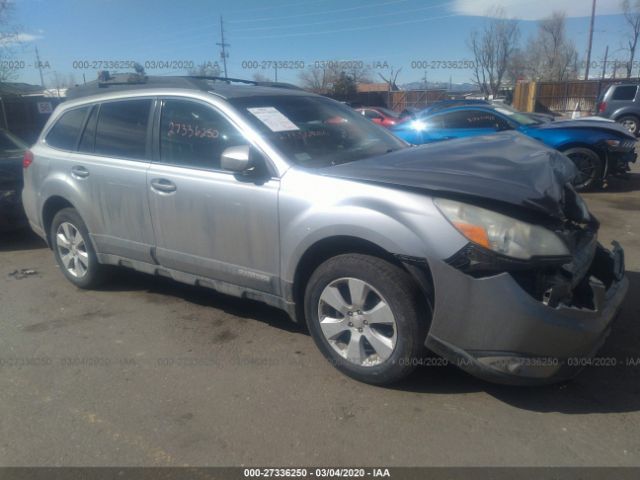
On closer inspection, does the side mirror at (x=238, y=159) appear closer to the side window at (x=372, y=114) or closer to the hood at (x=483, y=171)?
the hood at (x=483, y=171)

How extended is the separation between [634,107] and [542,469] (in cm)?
1894

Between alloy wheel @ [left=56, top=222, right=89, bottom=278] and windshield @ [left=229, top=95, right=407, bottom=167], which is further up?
windshield @ [left=229, top=95, right=407, bottom=167]

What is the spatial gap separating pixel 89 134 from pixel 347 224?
280 centimetres

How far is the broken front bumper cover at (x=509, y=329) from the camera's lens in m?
2.37

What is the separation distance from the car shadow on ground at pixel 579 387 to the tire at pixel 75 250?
302cm

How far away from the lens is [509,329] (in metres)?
2.40

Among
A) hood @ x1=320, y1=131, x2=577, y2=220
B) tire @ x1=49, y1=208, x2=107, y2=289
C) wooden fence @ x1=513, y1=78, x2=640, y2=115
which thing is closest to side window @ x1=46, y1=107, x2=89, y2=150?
tire @ x1=49, y1=208, x2=107, y2=289

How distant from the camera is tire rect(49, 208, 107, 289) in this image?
4477 mm

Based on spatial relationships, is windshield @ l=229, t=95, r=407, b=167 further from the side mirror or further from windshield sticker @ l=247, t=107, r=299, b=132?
the side mirror

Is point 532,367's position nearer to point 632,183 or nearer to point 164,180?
point 164,180

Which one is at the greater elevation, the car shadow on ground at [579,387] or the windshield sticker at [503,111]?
the windshield sticker at [503,111]

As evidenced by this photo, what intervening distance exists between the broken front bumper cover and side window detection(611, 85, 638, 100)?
18458mm

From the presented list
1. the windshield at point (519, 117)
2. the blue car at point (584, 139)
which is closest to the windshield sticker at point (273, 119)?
the blue car at point (584, 139)

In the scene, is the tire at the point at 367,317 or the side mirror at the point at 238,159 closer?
the tire at the point at 367,317
